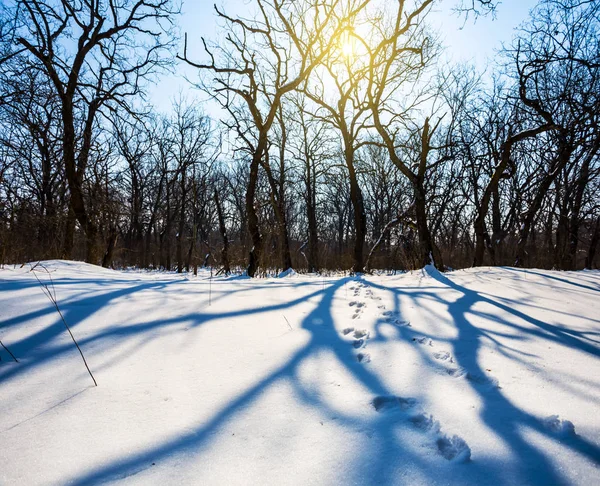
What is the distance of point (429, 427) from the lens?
1113 mm

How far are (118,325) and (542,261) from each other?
1661cm

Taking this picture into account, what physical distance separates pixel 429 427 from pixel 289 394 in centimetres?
57

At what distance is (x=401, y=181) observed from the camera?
20328 mm

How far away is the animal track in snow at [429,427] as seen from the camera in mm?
975

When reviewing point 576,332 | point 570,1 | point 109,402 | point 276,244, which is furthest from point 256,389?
point 570,1

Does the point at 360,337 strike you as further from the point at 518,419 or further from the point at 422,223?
the point at 422,223

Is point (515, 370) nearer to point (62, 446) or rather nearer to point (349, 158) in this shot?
point (62, 446)

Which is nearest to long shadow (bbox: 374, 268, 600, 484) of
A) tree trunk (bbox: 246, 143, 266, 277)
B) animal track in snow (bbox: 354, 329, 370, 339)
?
animal track in snow (bbox: 354, 329, 370, 339)

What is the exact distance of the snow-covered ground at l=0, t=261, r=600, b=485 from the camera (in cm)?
91

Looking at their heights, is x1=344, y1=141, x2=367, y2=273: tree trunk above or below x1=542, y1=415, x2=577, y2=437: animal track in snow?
above

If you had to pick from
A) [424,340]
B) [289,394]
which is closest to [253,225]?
[424,340]

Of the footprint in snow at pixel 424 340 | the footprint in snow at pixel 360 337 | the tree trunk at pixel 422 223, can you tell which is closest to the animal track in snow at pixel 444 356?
the footprint in snow at pixel 424 340

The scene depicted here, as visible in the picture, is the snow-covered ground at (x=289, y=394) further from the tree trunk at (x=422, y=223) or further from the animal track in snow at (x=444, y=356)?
the tree trunk at (x=422, y=223)

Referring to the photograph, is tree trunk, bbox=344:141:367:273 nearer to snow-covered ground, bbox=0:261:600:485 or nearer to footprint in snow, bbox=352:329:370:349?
snow-covered ground, bbox=0:261:600:485
